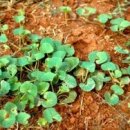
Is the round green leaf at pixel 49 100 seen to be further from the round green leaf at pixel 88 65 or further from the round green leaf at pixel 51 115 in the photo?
the round green leaf at pixel 88 65

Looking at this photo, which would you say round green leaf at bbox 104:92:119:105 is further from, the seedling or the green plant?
the green plant

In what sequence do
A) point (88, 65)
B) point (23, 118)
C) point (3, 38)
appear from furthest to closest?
point (3, 38) → point (88, 65) → point (23, 118)

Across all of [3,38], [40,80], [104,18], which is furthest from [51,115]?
[104,18]

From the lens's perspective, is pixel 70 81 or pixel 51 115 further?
pixel 70 81

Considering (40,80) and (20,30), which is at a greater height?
(20,30)

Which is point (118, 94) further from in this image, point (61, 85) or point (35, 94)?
point (35, 94)

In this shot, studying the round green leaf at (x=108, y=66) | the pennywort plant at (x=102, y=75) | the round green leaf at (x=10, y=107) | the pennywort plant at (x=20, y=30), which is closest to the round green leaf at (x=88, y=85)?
the pennywort plant at (x=102, y=75)

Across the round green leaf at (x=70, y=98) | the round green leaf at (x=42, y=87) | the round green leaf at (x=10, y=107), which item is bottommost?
the round green leaf at (x=70, y=98)

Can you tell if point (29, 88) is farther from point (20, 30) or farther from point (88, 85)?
point (20, 30)

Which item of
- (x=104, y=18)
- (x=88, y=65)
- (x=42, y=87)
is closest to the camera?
(x=42, y=87)
